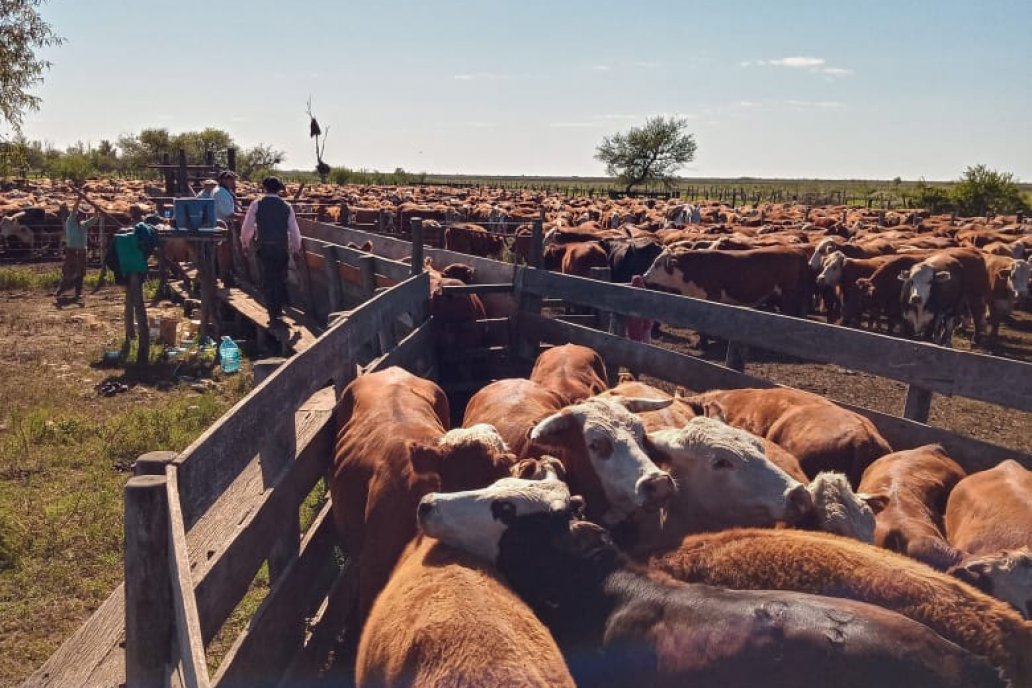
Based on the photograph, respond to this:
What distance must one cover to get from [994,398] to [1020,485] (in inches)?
22.6

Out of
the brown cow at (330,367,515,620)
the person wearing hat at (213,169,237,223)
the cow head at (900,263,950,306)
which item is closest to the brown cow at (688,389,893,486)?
the brown cow at (330,367,515,620)

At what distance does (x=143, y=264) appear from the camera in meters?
12.6

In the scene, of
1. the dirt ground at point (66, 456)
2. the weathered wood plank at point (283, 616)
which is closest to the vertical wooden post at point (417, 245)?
the dirt ground at point (66, 456)

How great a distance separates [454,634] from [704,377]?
425 cm

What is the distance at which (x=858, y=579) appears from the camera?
113 inches

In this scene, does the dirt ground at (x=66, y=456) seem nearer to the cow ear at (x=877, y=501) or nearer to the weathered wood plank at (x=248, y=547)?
the weathered wood plank at (x=248, y=547)

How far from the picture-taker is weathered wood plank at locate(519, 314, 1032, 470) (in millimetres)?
4914

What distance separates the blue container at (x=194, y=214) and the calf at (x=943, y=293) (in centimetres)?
1316

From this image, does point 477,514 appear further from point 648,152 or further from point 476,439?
point 648,152

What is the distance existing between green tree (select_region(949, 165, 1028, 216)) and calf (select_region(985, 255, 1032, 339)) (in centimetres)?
3374

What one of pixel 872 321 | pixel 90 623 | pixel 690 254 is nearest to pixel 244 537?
pixel 90 623

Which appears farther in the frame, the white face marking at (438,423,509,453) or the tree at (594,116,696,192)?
the tree at (594,116,696,192)

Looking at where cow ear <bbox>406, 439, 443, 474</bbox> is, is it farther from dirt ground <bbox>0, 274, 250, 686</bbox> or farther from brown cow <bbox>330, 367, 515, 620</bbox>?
dirt ground <bbox>0, 274, 250, 686</bbox>

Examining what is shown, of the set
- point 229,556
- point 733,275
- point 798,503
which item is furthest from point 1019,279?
point 229,556
